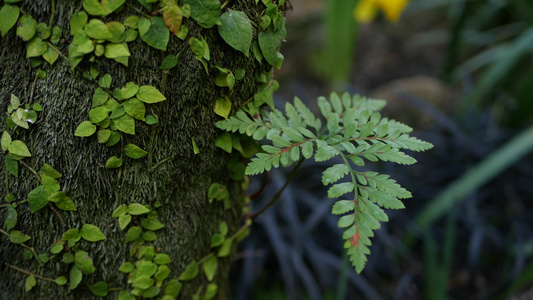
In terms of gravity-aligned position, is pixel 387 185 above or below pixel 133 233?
above

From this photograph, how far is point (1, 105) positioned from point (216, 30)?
40 cm

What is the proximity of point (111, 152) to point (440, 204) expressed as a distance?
1652 mm

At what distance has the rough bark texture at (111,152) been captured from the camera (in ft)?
2.34

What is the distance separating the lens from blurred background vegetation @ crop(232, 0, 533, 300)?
1932 millimetres

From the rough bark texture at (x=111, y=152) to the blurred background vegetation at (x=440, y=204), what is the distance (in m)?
0.71

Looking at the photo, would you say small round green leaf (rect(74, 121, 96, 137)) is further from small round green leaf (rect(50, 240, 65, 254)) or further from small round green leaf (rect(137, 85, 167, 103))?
small round green leaf (rect(50, 240, 65, 254))

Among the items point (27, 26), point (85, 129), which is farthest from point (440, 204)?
point (27, 26)

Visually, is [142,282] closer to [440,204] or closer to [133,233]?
[133,233]

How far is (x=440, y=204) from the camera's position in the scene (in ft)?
6.52

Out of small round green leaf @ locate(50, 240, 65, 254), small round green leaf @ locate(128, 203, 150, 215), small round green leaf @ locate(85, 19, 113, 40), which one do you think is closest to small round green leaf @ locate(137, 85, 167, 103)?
small round green leaf @ locate(85, 19, 113, 40)

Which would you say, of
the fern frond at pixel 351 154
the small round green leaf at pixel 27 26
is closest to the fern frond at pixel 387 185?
the fern frond at pixel 351 154

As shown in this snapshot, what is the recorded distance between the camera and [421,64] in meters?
3.61

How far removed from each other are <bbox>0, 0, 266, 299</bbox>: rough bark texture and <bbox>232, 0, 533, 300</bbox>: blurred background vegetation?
2.32 ft

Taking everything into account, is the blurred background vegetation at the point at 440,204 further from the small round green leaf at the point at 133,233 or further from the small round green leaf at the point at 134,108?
the small round green leaf at the point at 134,108
